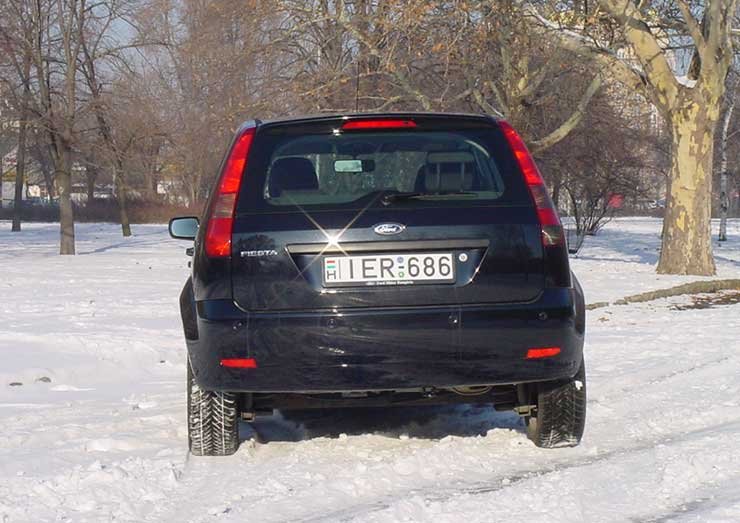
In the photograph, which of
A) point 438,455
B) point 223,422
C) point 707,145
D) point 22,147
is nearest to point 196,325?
point 223,422

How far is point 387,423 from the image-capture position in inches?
219

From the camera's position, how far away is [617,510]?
3.84m

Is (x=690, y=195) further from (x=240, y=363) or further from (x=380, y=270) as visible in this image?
(x=240, y=363)

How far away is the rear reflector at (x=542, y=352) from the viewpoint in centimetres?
433

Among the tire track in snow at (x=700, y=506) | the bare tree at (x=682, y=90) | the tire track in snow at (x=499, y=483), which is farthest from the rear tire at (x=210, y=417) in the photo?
the bare tree at (x=682, y=90)

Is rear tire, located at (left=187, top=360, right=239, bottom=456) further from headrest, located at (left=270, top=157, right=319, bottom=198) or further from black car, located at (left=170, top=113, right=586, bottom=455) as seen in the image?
headrest, located at (left=270, top=157, right=319, bottom=198)

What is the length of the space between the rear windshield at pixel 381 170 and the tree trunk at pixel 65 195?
2194cm

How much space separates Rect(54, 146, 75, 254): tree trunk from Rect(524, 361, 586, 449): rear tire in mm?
22343

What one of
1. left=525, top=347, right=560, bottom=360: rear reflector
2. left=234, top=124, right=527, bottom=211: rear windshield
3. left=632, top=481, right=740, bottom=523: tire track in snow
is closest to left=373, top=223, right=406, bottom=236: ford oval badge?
left=234, top=124, right=527, bottom=211: rear windshield

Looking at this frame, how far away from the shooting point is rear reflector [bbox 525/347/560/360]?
4328 mm

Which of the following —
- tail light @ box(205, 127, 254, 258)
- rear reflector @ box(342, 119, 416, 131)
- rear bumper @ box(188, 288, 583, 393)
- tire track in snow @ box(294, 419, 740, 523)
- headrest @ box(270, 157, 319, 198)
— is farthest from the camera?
rear reflector @ box(342, 119, 416, 131)

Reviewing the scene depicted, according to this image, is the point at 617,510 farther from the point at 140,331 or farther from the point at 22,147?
the point at 22,147

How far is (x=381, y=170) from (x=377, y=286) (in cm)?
61

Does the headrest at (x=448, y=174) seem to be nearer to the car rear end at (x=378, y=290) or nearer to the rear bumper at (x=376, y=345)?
the car rear end at (x=378, y=290)
